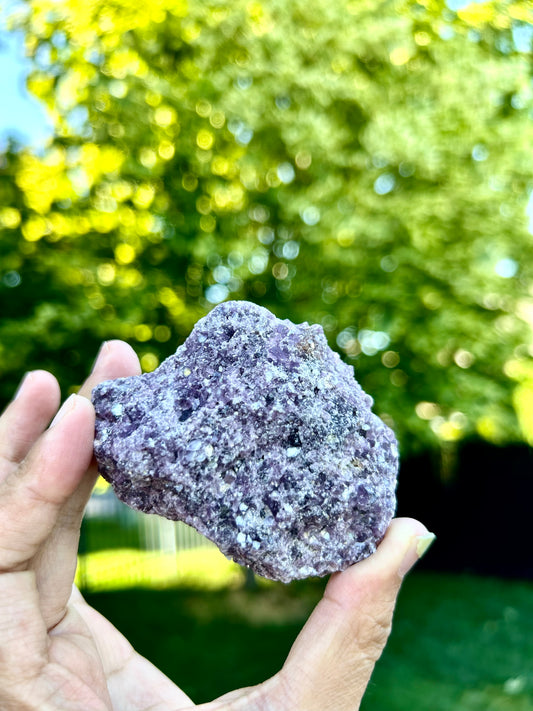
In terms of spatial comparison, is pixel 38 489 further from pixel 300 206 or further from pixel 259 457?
pixel 300 206

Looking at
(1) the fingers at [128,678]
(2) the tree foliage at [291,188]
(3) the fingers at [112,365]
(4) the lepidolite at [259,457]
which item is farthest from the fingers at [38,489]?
(2) the tree foliage at [291,188]

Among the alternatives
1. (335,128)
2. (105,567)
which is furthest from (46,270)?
(105,567)

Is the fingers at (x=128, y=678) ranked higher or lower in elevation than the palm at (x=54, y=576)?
lower

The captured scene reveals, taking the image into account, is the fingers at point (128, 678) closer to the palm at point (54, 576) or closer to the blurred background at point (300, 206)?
the palm at point (54, 576)

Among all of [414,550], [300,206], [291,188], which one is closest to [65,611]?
[414,550]

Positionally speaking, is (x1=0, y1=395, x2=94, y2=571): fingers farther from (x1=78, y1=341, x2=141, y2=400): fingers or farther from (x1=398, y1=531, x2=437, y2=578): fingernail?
(x1=398, y1=531, x2=437, y2=578): fingernail
